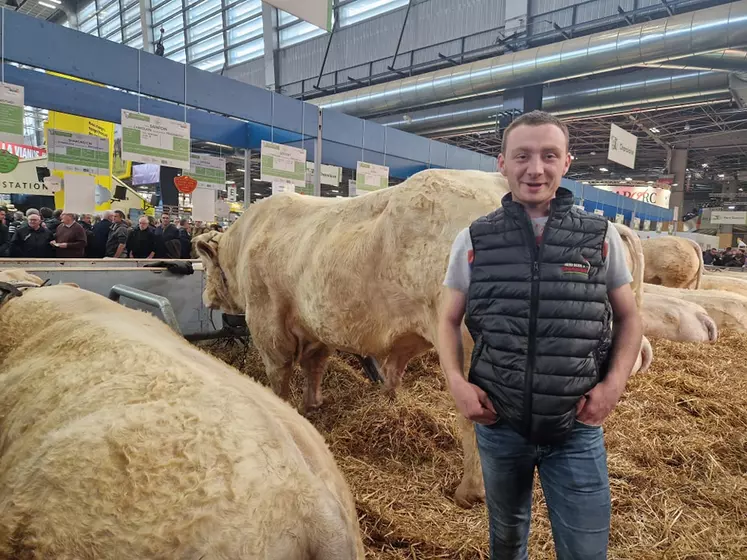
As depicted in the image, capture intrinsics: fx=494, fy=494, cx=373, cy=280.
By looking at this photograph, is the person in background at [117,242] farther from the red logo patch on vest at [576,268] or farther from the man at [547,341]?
the red logo patch on vest at [576,268]

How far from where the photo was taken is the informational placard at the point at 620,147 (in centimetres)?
1022

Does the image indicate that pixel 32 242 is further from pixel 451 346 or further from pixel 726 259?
pixel 726 259

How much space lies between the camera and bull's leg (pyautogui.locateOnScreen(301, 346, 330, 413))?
3953 mm

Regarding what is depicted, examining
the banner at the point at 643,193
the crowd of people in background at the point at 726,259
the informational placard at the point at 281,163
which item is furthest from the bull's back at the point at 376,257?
the crowd of people in background at the point at 726,259

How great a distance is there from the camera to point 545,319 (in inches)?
52.4

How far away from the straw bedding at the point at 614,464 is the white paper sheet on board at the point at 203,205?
2.58 meters

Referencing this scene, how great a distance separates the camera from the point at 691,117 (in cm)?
1775

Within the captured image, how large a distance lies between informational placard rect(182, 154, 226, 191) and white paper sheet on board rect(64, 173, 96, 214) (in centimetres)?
177

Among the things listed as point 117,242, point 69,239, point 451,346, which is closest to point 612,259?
point 451,346

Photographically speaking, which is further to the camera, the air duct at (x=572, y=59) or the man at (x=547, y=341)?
the air duct at (x=572, y=59)

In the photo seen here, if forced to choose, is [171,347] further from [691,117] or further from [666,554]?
[691,117]

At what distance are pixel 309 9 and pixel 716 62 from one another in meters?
8.62

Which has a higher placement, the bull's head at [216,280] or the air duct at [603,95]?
the air duct at [603,95]

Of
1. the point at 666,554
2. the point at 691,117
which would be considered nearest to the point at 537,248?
the point at 666,554
